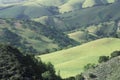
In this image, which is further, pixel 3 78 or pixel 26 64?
pixel 26 64

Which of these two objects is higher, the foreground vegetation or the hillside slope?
the foreground vegetation

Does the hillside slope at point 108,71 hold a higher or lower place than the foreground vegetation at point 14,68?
lower

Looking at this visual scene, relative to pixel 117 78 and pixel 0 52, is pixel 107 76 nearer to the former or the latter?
pixel 117 78

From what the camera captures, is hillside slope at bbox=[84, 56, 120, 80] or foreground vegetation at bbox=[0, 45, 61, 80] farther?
hillside slope at bbox=[84, 56, 120, 80]

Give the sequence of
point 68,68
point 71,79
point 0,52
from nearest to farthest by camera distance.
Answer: point 0,52 < point 71,79 < point 68,68

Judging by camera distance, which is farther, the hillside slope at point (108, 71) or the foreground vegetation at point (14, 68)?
the hillside slope at point (108, 71)

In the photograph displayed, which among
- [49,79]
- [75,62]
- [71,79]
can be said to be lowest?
[75,62]

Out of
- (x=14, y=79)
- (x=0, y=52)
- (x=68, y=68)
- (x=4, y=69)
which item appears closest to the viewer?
(x=14, y=79)

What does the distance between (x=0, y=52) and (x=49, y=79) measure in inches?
712

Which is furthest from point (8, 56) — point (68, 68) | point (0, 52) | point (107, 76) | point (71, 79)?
point (68, 68)

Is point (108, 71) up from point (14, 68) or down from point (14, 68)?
down

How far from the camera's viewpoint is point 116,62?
11262cm

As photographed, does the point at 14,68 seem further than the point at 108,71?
No

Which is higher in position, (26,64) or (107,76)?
(26,64)
